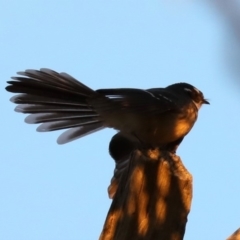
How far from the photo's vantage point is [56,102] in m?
3.51

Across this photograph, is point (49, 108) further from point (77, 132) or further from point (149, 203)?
point (149, 203)

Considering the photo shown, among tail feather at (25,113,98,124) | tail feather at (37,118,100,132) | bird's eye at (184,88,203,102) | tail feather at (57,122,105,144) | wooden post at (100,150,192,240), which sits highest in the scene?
bird's eye at (184,88,203,102)

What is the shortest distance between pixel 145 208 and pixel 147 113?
5.26 feet

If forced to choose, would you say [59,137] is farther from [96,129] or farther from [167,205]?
→ [167,205]

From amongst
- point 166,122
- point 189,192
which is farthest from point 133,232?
point 166,122

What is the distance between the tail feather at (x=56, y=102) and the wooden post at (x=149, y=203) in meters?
1.21

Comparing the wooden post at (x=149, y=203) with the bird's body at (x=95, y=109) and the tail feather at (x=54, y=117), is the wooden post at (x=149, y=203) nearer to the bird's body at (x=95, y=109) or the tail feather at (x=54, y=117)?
the bird's body at (x=95, y=109)

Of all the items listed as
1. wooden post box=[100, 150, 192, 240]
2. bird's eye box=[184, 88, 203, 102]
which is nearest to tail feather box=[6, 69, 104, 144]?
bird's eye box=[184, 88, 203, 102]

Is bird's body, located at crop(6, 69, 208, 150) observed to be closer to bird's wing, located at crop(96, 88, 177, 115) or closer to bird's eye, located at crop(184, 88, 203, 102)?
bird's wing, located at crop(96, 88, 177, 115)

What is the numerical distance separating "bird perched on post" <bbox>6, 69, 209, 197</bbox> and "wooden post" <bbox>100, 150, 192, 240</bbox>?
1.03 meters

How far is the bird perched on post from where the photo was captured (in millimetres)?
3331

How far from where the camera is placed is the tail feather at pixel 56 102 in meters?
3.29

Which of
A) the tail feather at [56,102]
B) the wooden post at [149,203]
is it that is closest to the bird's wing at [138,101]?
the tail feather at [56,102]

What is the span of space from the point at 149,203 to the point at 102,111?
1.52 meters
